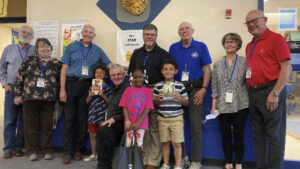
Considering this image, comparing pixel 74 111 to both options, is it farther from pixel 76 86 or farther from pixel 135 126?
pixel 135 126

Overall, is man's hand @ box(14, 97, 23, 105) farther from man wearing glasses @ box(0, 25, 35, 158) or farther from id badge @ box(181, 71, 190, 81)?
id badge @ box(181, 71, 190, 81)

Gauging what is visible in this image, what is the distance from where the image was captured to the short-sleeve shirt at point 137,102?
2285mm

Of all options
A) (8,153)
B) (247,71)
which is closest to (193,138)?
(247,71)

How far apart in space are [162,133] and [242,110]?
0.94 meters

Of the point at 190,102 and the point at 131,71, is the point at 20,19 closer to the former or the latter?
the point at 131,71

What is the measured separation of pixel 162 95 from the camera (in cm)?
232

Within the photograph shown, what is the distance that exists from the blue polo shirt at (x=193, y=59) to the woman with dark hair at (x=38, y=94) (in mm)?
1719

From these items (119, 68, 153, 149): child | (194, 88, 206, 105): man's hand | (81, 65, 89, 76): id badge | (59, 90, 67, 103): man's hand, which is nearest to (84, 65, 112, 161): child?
(81, 65, 89, 76): id badge

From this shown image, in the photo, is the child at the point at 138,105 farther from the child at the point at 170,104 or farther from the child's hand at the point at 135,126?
the child at the point at 170,104

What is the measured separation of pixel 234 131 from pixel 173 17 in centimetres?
178

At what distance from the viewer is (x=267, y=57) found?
79.2 inches

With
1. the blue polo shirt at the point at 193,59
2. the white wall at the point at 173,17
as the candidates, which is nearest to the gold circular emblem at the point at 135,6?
the white wall at the point at 173,17

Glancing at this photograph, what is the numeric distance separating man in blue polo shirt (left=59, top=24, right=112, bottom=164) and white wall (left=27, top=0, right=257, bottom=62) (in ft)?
1.53

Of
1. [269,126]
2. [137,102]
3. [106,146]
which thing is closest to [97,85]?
[137,102]
